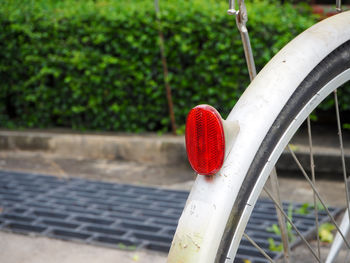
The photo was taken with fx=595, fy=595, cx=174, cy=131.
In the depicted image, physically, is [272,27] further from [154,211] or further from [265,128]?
[265,128]

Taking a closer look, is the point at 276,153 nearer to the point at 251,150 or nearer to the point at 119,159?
the point at 251,150

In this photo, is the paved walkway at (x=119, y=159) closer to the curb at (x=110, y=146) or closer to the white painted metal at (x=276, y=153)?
the curb at (x=110, y=146)

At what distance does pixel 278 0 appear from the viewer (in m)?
6.96

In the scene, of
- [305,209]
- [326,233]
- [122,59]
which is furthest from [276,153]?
[122,59]

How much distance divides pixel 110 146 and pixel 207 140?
15.0 ft

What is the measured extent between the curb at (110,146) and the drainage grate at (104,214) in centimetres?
89

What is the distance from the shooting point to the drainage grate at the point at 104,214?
11.6 feet

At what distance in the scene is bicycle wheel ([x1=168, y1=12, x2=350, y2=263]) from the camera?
1.32 metres

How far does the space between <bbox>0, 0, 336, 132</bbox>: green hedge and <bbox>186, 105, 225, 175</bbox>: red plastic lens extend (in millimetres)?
4215

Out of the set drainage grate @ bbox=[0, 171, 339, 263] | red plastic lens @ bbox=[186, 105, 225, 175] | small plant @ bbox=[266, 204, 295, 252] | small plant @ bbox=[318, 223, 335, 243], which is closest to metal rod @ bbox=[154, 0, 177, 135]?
drainage grate @ bbox=[0, 171, 339, 263]

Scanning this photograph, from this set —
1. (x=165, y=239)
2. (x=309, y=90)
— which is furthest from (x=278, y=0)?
(x=309, y=90)

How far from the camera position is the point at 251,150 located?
1.36 metres

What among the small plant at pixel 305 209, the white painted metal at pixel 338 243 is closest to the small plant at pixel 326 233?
the small plant at pixel 305 209

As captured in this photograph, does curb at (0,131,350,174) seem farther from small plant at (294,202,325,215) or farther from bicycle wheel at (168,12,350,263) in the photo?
bicycle wheel at (168,12,350,263)
